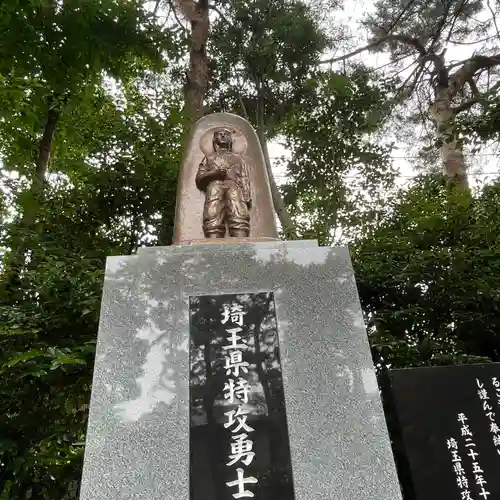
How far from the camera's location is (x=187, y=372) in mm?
2820

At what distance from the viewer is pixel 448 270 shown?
475 cm

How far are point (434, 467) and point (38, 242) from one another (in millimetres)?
3908

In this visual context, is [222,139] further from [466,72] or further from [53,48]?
[466,72]

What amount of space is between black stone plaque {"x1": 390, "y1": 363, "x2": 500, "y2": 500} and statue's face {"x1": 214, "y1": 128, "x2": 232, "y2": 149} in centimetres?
231

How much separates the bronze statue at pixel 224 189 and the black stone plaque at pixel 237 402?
83 centimetres

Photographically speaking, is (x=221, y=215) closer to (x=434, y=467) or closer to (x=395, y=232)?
(x=434, y=467)

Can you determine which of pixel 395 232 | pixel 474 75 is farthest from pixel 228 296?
pixel 474 75

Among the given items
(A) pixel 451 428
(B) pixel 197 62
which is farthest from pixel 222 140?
(B) pixel 197 62

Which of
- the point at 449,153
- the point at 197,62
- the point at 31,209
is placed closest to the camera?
the point at 31,209

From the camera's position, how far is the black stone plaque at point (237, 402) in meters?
2.51

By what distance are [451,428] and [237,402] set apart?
135 cm

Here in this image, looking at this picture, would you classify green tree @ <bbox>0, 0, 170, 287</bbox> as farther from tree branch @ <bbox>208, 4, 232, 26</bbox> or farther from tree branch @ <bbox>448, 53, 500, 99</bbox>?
tree branch @ <bbox>448, 53, 500, 99</bbox>

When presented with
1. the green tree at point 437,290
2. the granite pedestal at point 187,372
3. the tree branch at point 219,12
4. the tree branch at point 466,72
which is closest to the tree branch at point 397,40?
the tree branch at point 466,72

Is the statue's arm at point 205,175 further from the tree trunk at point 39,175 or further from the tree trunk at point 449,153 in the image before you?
the tree trunk at point 449,153
